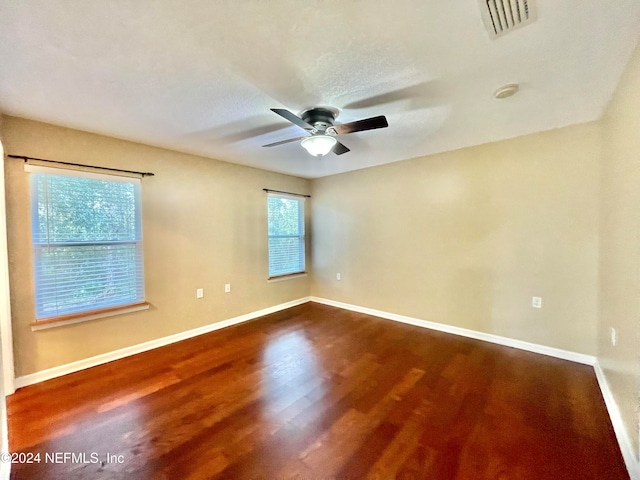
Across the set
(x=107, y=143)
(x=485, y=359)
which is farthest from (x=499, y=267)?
(x=107, y=143)

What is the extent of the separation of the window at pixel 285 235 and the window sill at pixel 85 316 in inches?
75.4

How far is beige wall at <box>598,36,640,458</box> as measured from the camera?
147cm

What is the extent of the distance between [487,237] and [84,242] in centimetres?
432

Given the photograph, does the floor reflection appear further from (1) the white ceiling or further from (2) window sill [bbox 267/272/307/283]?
(1) the white ceiling

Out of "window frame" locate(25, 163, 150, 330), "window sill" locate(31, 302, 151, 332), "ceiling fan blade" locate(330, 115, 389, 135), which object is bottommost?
"window sill" locate(31, 302, 151, 332)

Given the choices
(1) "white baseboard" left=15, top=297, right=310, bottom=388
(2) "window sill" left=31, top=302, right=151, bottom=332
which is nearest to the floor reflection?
(1) "white baseboard" left=15, top=297, right=310, bottom=388

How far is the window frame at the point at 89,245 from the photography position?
2.33 m

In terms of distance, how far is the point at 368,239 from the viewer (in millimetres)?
4219

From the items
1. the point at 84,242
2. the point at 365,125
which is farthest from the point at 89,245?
the point at 365,125

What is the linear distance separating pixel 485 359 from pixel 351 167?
3.05 m

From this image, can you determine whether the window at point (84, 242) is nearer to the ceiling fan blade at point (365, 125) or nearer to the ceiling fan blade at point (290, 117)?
the ceiling fan blade at point (290, 117)

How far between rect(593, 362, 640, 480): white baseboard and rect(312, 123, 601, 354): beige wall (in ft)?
1.86

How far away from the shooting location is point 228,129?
2582mm

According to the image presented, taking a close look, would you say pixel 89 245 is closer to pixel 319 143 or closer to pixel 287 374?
pixel 287 374
